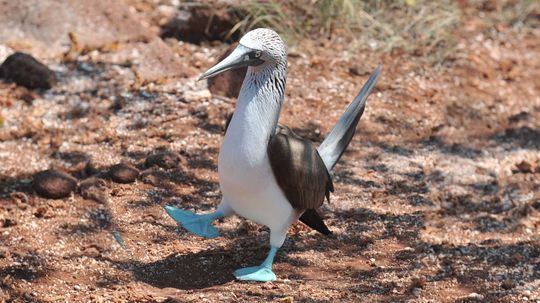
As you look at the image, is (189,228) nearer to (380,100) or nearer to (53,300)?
(53,300)

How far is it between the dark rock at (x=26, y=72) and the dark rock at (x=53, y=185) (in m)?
1.30

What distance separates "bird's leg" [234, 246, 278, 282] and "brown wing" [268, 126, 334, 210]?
275 millimetres

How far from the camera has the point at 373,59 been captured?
723 cm

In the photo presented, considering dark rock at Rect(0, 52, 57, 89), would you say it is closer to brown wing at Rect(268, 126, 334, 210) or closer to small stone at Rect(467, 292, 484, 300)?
brown wing at Rect(268, 126, 334, 210)

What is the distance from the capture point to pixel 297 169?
436cm

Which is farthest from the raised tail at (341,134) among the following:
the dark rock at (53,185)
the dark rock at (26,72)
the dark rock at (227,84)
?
the dark rock at (26,72)

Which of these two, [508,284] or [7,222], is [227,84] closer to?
[7,222]

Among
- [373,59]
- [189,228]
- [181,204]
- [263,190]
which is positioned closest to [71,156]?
[181,204]

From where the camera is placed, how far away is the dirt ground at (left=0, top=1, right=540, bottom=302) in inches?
181

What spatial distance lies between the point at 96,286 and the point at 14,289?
364 mm

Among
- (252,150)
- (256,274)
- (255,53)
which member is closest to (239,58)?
(255,53)

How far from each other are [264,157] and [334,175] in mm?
1629

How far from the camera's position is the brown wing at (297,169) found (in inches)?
170

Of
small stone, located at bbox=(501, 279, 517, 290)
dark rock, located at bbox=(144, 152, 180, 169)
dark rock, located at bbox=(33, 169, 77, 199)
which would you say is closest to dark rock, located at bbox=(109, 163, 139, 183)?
dark rock, located at bbox=(144, 152, 180, 169)
